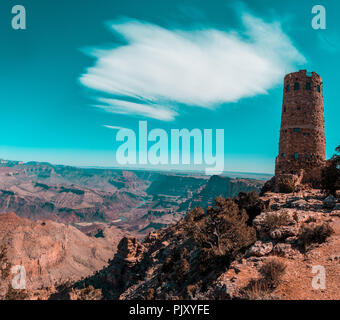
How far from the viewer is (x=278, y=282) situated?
7.96m

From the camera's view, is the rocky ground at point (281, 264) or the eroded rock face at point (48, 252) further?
the eroded rock face at point (48, 252)

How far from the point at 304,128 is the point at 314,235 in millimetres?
18484

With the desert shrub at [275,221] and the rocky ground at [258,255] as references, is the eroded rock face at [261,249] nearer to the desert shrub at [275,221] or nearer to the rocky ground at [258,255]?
the rocky ground at [258,255]

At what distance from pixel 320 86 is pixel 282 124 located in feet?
21.2

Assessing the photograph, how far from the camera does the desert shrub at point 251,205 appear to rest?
67.3 feet

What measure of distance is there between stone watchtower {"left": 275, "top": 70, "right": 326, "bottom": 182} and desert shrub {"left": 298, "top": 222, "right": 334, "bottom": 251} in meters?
16.3

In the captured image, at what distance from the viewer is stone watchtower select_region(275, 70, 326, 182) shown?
25.0 meters

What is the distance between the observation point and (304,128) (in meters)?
24.9

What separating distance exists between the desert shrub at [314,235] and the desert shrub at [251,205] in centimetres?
941

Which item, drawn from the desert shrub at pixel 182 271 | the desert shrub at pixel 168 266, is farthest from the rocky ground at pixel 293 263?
the desert shrub at pixel 168 266

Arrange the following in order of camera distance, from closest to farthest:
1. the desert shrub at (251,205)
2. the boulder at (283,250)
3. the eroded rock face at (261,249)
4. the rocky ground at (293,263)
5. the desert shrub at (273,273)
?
the rocky ground at (293,263)
the desert shrub at (273,273)
the boulder at (283,250)
the eroded rock face at (261,249)
the desert shrub at (251,205)

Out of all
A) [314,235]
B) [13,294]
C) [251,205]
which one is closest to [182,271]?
[251,205]

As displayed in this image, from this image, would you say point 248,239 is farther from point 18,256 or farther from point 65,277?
point 18,256
